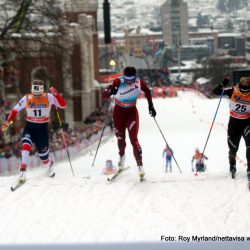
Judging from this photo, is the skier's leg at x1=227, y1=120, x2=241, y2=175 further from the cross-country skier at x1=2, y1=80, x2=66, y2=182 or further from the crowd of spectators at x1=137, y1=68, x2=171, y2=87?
the crowd of spectators at x1=137, y1=68, x2=171, y2=87

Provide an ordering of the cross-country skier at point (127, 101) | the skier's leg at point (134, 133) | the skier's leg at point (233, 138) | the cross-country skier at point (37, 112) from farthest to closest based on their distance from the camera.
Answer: the cross-country skier at point (37, 112) < the skier's leg at point (134, 133) < the cross-country skier at point (127, 101) < the skier's leg at point (233, 138)

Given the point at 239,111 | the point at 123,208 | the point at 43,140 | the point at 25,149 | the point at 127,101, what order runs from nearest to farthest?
the point at 123,208 < the point at 239,111 < the point at 127,101 < the point at 25,149 < the point at 43,140

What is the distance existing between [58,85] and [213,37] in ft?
543

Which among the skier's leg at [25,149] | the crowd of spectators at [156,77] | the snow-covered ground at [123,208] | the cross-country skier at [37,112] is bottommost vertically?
the crowd of spectators at [156,77]

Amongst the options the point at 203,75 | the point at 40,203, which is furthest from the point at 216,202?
the point at 203,75

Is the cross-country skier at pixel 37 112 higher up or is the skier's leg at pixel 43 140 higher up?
the cross-country skier at pixel 37 112

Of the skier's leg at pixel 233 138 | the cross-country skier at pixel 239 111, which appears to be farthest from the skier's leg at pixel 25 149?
the skier's leg at pixel 233 138

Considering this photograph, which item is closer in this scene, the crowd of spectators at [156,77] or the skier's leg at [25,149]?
the skier's leg at [25,149]

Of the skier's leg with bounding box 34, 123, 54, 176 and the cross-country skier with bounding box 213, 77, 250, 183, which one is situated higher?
the cross-country skier with bounding box 213, 77, 250, 183

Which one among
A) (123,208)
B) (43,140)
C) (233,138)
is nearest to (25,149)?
(43,140)

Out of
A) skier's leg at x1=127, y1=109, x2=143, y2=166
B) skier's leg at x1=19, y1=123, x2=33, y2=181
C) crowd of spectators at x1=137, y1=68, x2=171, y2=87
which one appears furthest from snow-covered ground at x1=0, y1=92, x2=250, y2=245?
crowd of spectators at x1=137, y1=68, x2=171, y2=87

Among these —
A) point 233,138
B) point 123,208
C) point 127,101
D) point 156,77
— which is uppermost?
point 127,101

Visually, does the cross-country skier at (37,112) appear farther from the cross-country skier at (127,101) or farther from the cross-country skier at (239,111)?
the cross-country skier at (239,111)

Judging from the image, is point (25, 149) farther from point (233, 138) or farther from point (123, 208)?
point (233, 138)
